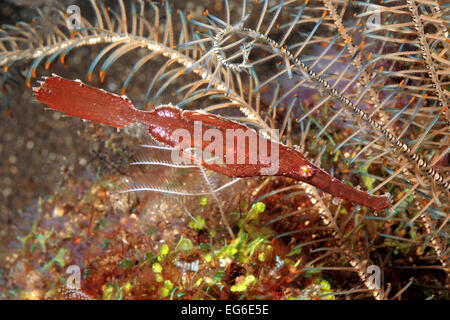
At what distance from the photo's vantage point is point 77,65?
7.41ft

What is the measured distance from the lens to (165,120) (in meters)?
1.18

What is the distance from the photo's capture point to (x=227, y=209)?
2.07m

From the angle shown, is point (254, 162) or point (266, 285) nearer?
point (254, 162)

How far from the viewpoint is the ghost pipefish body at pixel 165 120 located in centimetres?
115

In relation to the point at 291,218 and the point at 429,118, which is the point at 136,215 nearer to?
the point at 291,218

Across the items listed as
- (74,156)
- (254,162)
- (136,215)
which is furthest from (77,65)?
(254,162)

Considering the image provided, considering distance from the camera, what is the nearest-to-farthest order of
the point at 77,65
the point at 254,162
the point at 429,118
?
1. the point at 254,162
2. the point at 429,118
3. the point at 77,65

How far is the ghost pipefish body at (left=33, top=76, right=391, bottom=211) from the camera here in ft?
3.77

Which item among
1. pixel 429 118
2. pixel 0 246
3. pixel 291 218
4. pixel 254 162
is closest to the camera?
pixel 254 162

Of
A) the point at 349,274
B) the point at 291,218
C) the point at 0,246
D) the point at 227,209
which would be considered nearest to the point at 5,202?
the point at 0,246

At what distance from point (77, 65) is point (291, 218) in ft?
6.39

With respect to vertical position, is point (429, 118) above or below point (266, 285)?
above
